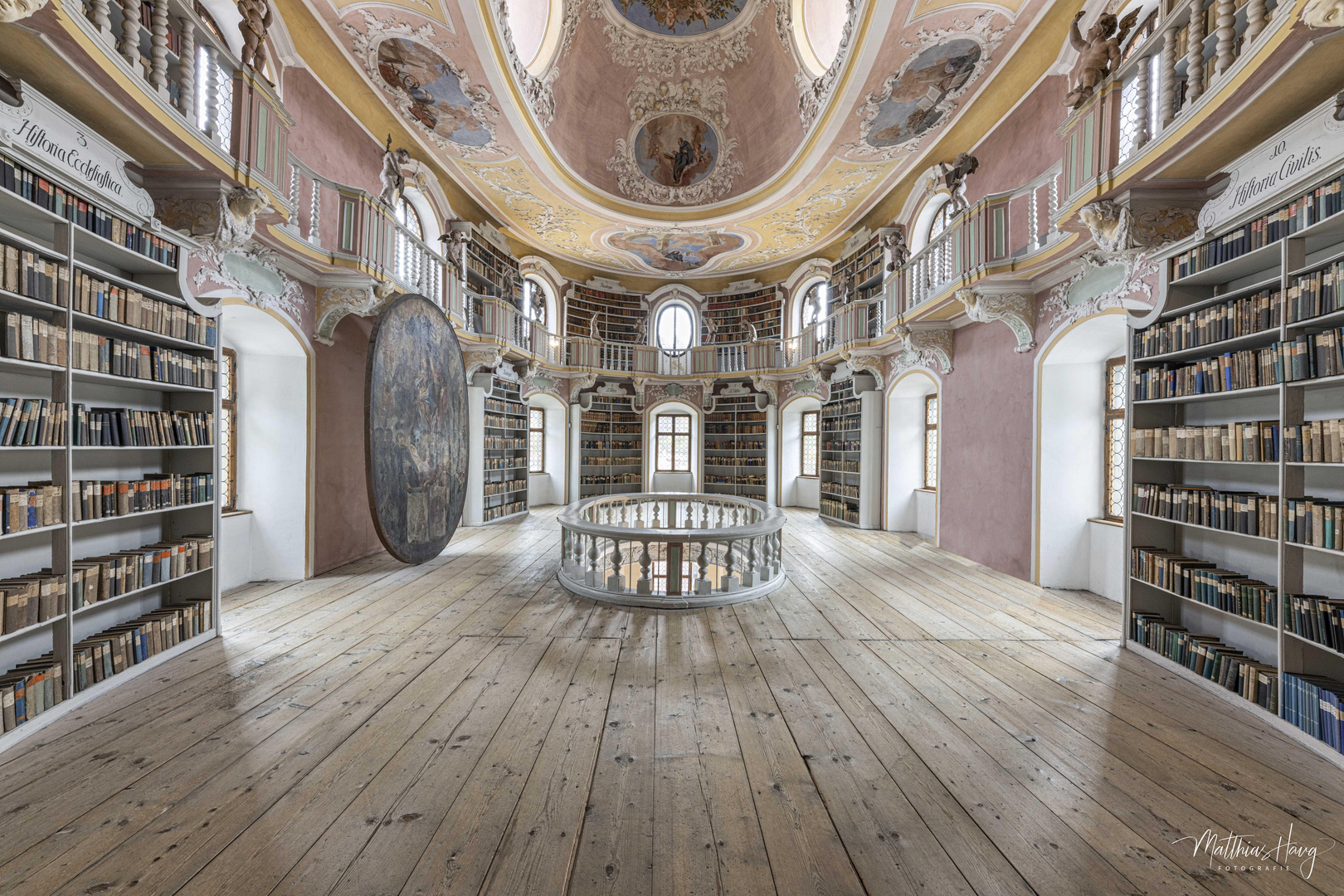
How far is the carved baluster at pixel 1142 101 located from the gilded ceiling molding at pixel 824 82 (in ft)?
11.4

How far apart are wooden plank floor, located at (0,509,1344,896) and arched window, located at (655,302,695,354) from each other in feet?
37.9

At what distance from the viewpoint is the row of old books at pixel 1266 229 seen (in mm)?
2625

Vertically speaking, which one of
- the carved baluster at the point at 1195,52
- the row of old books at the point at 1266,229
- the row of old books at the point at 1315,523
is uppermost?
the carved baluster at the point at 1195,52

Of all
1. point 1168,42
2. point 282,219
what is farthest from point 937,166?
point 282,219

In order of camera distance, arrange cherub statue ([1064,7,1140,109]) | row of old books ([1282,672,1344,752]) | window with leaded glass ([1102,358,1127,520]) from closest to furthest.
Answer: row of old books ([1282,672,1344,752]) < cherub statue ([1064,7,1140,109]) < window with leaded glass ([1102,358,1127,520])

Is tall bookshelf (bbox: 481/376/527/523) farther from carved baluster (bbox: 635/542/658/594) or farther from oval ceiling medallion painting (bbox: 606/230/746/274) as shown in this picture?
carved baluster (bbox: 635/542/658/594)

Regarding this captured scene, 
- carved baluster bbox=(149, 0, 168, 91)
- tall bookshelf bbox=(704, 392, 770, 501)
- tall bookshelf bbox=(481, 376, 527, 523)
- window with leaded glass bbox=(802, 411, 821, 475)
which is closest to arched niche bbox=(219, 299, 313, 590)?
carved baluster bbox=(149, 0, 168, 91)

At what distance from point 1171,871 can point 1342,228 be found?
10.7 ft

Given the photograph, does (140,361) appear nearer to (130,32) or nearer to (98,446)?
(98,446)

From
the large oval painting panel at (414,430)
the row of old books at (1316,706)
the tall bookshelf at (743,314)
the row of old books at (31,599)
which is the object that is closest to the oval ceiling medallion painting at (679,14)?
the tall bookshelf at (743,314)

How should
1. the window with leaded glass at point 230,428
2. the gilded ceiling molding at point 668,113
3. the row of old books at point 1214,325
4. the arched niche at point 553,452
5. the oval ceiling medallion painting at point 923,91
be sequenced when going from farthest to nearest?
1. the arched niche at point 553,452
2. the gilded ceiling molding at point 668,113
3. the oval ceiling medallion painting at point 923,91
4. the window with leaded glass at point 230,428
5. the row of old books at point 1214,325

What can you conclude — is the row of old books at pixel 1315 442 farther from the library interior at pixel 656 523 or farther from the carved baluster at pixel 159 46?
the carved baluster at pixel 159 46

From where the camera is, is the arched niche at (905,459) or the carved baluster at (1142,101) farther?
the arched niche at (905,459)

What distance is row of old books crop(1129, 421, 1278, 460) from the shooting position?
300 centimetres
